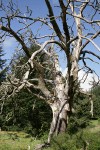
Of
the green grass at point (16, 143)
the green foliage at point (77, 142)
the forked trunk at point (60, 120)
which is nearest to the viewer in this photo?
the green foliage at point (77, 142)

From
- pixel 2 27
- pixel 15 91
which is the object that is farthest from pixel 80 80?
pixel 2 27

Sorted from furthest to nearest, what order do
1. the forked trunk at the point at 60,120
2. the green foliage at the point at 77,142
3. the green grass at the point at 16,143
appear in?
the green grass at the point at 16,143, the forked trunk at the point at 60,120, the green foliage at the point at 77,142

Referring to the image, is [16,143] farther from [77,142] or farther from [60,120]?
[77,142]

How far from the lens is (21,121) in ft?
102

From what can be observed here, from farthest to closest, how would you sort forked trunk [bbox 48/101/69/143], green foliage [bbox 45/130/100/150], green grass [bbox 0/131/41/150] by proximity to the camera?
green grass [bbox 0/131/41/150]
forked trunk [bbox 48/101/69/143]
green foliage [bbox 45/130/100/150]

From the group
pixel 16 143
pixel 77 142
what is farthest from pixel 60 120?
pixel 16 143

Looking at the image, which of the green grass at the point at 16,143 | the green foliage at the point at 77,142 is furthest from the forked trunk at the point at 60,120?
the green grass at the point at 16,143

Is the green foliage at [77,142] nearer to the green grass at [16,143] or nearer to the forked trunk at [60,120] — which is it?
the forked trunk at [60,120]

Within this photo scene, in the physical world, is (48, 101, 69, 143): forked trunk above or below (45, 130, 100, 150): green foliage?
above

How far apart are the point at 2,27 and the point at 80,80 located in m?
3.66

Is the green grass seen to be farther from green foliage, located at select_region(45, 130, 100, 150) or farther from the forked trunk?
green foliage, located at select_region(45, 130, 100, 150)

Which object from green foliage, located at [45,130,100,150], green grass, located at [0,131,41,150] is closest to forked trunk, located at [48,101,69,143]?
green foliage, located at [45,130,100,150]

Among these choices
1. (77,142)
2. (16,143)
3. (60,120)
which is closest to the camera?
(77,142)

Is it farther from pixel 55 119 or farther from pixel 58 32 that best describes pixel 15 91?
pixel 58 32
